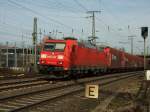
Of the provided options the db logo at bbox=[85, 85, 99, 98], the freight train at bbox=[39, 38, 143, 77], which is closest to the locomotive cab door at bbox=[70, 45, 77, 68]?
the freight train at bbox=[39, 38, 143, 77]

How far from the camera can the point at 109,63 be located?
4772 cm

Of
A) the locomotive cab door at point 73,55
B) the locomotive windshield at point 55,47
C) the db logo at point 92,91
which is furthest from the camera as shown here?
the locomotive cab door at point 73,55

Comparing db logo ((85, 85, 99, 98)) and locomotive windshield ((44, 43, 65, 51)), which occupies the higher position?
locomotive windshield ((44, 43, 65, 51))

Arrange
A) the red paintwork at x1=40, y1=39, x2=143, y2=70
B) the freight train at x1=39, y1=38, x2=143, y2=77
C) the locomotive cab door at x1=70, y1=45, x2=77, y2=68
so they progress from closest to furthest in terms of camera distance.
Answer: the freight train at x1=39, y1=38, x2=143, y2=77, the red paintwork at x1=40, y1=39, x2=143, y2=70, the locomotive cab door at x1=70, y1=45, x2=77, y2=68

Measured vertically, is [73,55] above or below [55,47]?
below

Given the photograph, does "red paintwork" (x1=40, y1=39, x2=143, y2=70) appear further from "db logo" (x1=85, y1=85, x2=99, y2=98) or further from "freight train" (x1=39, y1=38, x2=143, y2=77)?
"db logo" (x1=85, y1=85, x2=99, y2=98)

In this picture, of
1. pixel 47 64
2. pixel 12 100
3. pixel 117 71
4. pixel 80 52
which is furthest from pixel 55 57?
pixel 117 71

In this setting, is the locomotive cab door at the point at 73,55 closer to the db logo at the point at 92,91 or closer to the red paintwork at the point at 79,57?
the red paintwork at the point at 79,57

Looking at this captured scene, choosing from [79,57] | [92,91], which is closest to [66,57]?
[79,57]

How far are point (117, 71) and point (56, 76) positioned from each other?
31.4 m

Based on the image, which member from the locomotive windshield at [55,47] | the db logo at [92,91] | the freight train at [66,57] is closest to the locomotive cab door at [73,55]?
the freight train at [66,57]

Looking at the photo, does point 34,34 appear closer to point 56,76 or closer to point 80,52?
point 80,52

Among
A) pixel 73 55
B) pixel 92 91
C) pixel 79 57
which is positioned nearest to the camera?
pixel 92 91

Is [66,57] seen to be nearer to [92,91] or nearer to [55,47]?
[55,47]
